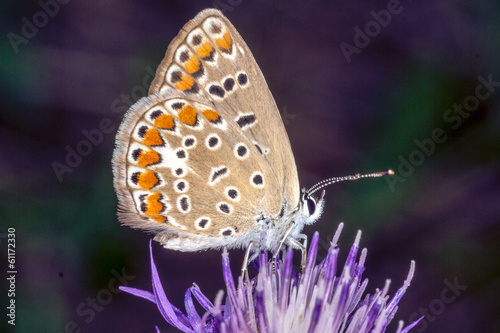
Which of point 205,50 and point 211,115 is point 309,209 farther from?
point 205,50

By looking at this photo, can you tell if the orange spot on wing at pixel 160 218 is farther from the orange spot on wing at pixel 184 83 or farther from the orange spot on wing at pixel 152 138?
the orange spot on wing at pixel 184 83

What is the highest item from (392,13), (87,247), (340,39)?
(392,13)

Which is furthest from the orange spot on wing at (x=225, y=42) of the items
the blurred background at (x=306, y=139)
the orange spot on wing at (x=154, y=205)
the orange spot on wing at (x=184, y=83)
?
the blurred background at (x=306, y=139)

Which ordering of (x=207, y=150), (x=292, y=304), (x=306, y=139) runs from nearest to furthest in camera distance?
(x=292, y=304) → (x=207, y=150) → (x=306, y=139)

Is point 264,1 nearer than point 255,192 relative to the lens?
No

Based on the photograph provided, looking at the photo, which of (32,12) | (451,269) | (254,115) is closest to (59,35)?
(32,12)

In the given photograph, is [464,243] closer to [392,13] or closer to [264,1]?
[392,13]

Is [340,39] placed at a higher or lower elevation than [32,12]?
higher

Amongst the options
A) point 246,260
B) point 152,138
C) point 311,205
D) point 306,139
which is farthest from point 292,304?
point 306,139
